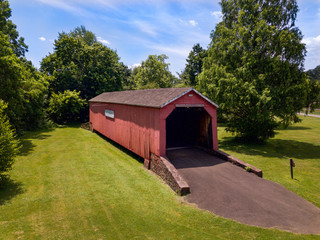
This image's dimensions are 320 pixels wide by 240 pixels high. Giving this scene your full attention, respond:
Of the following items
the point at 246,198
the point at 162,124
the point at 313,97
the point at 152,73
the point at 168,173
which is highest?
the point at 152,73

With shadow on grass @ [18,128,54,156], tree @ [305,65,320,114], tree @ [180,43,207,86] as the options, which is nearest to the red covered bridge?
shadow on grass @ [18,128,54,156]

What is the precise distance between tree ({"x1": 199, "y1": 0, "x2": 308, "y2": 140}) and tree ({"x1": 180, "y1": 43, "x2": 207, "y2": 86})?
26379 millimetres

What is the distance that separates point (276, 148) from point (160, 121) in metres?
14.2

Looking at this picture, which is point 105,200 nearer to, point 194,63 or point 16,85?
point 16,85

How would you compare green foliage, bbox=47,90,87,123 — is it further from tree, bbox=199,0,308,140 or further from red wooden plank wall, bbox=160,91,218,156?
red wooden plank wall, bbox=160,91,218,156

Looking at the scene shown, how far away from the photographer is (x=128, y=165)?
45.1 ft

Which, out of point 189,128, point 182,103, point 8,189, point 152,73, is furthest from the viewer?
point 152,73

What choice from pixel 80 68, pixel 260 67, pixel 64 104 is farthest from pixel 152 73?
pixel 260 67

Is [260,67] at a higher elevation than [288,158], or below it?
higher

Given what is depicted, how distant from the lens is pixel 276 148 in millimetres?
20000

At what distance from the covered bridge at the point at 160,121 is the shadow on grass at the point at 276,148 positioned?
188 inches

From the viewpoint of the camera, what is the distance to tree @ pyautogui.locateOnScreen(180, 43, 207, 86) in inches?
1852

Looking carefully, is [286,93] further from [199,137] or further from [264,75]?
[199,137]

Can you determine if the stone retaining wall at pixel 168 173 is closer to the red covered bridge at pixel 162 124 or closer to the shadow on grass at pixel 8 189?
the red covered bridge at pixel 162 124
